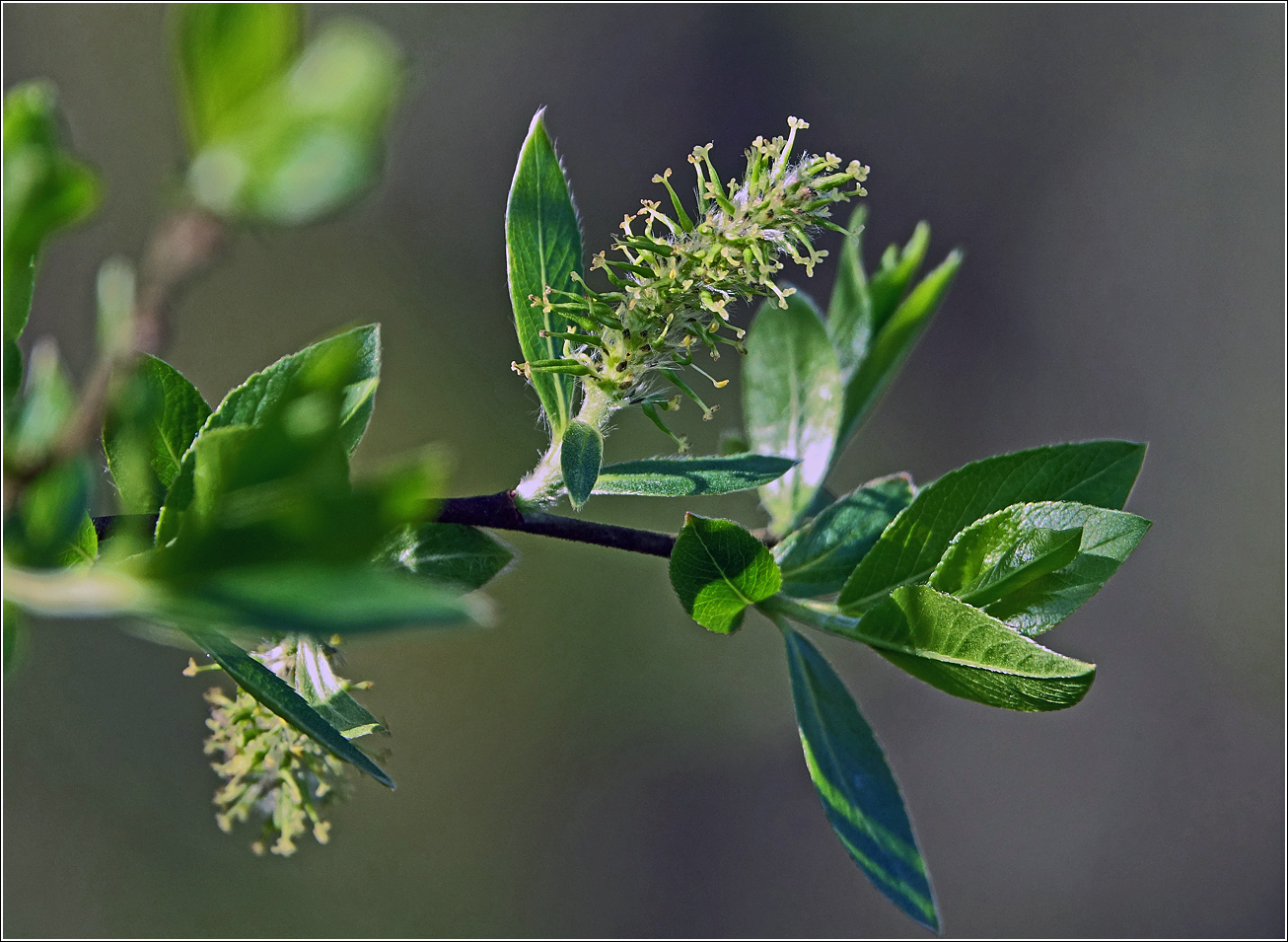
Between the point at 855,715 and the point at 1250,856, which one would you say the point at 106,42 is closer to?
the point at 855,715

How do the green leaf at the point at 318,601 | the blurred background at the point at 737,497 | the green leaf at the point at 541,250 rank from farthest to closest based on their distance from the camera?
the blurred background at the point at 737,497 < the green leaf at the point at 541,250 < the green leaf at the point at 318,601

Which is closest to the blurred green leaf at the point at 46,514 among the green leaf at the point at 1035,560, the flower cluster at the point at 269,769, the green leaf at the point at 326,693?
the green leaf at the point at 326,693

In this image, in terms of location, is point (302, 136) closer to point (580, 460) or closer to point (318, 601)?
point (318, 601)

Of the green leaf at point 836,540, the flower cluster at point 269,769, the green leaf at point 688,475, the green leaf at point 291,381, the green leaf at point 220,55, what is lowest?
the flower cluster at point 269,769

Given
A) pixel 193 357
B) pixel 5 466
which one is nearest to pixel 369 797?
pixel 193 357

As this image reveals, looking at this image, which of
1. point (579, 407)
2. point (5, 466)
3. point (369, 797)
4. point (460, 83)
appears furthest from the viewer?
point (460, 83)

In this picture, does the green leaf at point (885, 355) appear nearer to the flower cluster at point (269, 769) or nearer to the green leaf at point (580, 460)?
the green leaf at point (580, 460)
